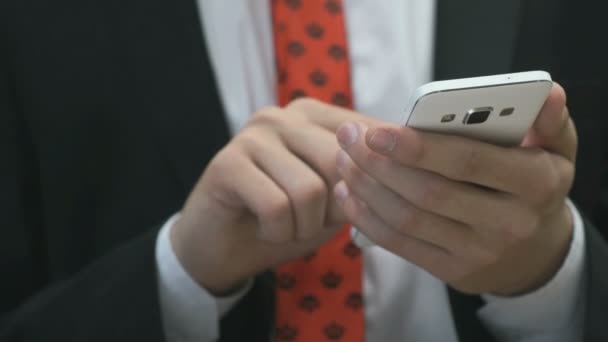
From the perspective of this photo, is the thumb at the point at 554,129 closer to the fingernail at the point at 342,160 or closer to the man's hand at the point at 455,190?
the man's hand at the point at 455,190

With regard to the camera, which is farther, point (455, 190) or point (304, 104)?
point (304, 104)

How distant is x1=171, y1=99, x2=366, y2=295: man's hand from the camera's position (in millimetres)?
445

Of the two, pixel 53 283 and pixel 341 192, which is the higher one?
pixel 341 192

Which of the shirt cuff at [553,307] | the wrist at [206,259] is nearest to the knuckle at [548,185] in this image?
the shirt cuff at [553,307]

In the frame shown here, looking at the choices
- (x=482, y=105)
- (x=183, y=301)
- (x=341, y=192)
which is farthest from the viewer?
(x=183, y=301)

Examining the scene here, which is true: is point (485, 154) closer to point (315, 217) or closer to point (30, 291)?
point (315, 217)

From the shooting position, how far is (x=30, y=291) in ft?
1.97

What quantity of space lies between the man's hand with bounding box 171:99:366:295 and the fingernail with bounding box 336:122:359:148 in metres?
0.08

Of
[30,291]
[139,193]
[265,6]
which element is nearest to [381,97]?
[265,6]

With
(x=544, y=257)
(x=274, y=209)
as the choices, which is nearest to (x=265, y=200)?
(x=274, y=209)

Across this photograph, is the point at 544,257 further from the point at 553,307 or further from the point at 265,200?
the point at 265,200

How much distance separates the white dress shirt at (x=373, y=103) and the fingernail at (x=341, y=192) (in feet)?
0.51

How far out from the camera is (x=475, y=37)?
22.3 inches

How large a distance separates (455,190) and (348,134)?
73 millimetres
